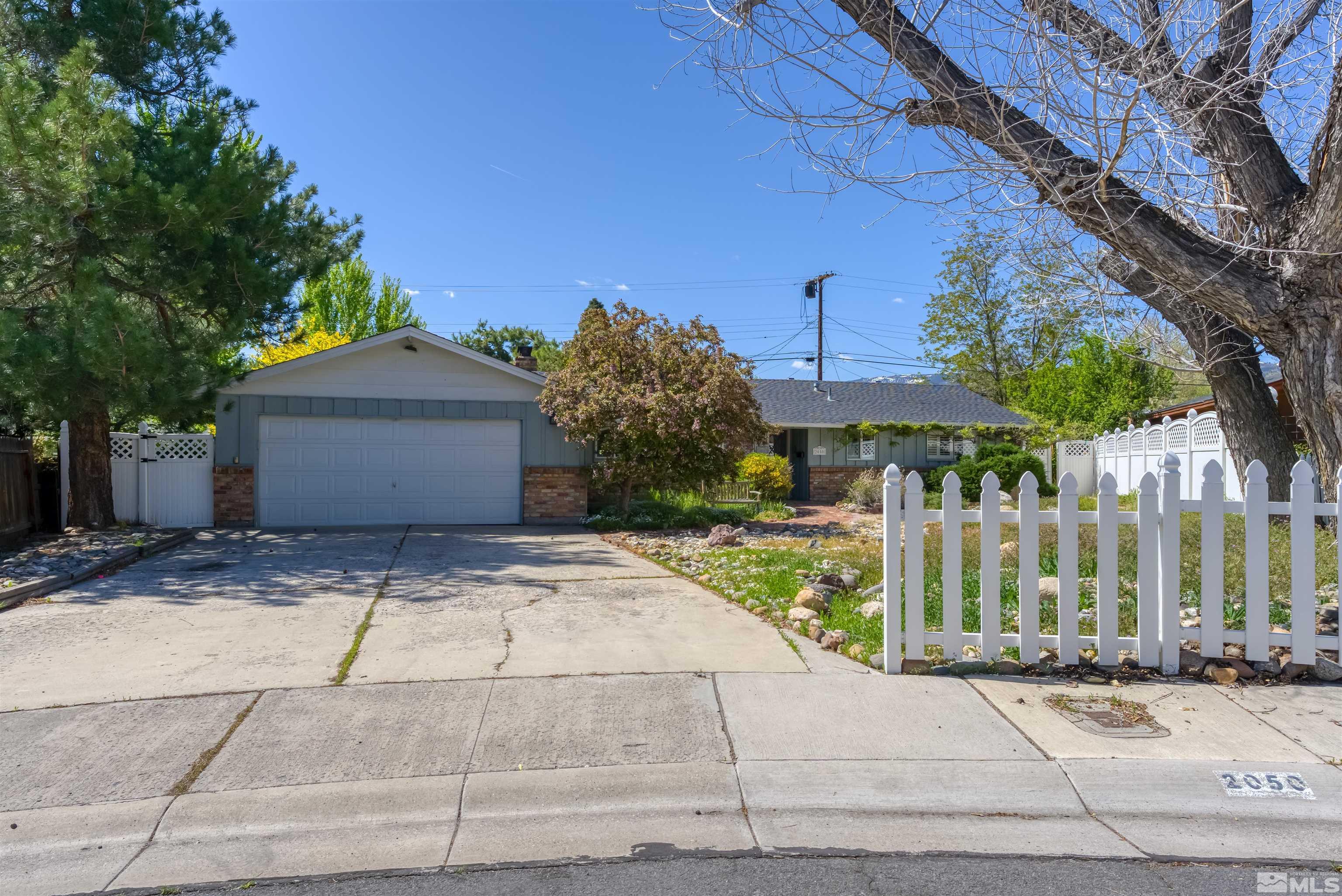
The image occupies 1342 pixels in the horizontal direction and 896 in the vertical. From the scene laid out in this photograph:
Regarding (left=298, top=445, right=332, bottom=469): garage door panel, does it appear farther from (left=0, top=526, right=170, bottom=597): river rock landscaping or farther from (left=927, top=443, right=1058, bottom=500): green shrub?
(left=927, top=443, right=1058, bottom=500): green shrub

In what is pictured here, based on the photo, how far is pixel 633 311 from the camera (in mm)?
15633

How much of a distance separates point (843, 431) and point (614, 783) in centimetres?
2278

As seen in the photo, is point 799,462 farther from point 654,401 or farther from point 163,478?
point 163,478

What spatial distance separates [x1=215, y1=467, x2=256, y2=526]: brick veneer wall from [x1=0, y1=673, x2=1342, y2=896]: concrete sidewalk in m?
11.0

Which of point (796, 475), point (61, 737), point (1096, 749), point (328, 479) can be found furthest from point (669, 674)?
point (796, 475)

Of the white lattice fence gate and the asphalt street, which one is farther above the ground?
the white lattice fence gate

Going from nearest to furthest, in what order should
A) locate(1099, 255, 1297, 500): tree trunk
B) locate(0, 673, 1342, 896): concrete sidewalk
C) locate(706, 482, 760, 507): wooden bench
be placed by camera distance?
locate(0, 673, 1342, 896): concrete sidewalk → locate(1099, 255, 1297, 500): tree trunk → locate(706, 482, 760, 507): wooden bench

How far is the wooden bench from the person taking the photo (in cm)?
2066

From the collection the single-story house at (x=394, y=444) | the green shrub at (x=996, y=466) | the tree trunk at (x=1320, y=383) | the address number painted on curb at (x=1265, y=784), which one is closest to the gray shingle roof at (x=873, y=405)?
the green shrub at (x=996, y=466)

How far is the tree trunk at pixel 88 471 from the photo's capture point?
13.5 m

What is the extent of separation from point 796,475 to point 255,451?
16377 millimetres

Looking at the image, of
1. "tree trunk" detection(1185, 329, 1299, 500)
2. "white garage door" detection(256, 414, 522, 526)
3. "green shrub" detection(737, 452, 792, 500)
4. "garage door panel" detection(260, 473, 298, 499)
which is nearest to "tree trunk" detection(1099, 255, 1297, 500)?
"tree trunk" detection(1185, 329, 1299, 500)

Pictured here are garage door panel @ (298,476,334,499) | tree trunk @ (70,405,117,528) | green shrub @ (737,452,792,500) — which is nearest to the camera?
tree trunk @ (70,405,117,528)

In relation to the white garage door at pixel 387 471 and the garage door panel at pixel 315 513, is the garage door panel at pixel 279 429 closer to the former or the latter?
the white garage door at pixel 387 471
